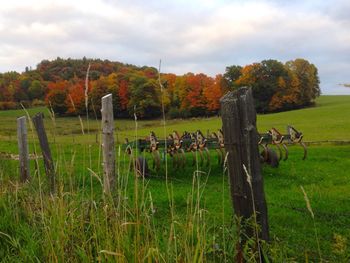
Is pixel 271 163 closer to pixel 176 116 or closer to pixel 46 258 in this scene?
pixel 46 258

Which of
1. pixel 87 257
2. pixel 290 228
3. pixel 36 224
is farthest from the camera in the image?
pixel 290 228

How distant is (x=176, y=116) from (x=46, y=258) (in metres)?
57.1

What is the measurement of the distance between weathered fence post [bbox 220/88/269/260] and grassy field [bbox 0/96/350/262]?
142mm

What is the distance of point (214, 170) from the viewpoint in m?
12.0

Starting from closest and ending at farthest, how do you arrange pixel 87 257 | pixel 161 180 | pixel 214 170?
pixel 87 257 < pixel 161 180 < pixel 214 170

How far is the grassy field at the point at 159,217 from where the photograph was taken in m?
2.63

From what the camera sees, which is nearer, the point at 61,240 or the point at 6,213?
the point at 61,240

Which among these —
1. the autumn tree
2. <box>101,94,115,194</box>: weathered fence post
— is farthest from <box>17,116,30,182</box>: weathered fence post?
<box>101,94,115,194</box>: weathered fence post

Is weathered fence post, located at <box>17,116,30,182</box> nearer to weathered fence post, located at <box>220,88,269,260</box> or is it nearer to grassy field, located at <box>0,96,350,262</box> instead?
grassy field, located at <box>0,96,350,262</box>

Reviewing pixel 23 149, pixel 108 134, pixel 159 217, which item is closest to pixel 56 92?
pixel 23 149

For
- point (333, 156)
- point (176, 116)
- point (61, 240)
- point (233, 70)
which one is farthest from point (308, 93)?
point (61, 240)

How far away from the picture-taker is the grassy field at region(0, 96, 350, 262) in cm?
263

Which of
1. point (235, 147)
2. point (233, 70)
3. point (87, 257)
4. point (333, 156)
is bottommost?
point (333, 156)

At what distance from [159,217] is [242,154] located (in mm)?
3728
